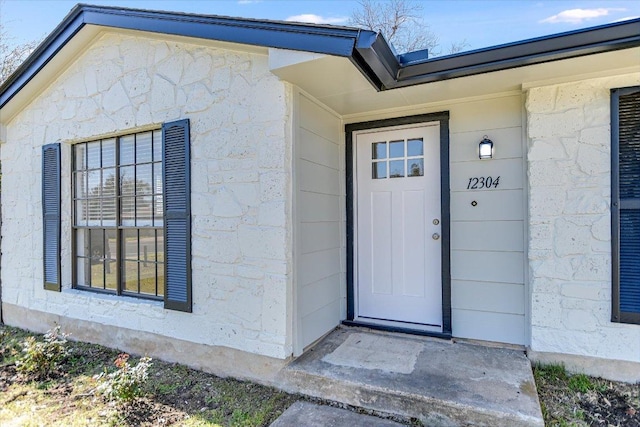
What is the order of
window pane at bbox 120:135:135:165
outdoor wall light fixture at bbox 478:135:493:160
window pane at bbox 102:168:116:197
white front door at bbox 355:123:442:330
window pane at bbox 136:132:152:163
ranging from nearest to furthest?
outdoor wall light fixture at bbox 478:135:493:160
white front door at bbox 355:123:442:330
window pane at bbox 136:132:152:163
window pane at bbox 120:135:135:165
window pane at bbox 102:168:116:197

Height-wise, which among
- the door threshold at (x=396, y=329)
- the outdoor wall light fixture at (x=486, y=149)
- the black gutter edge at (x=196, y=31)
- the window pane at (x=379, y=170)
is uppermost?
the black gutter edge at (x=196, y=31)

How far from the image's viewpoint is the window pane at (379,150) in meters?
3.84

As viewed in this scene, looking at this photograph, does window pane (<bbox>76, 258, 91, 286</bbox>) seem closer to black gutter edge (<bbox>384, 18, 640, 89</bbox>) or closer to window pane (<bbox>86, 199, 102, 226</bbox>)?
window pane (<bbox>86, 199, 102, 226</bbox>)

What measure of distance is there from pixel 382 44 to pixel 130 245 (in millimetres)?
3283

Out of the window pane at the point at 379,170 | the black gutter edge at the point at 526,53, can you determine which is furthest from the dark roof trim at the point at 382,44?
the window pane at the point at 379,170

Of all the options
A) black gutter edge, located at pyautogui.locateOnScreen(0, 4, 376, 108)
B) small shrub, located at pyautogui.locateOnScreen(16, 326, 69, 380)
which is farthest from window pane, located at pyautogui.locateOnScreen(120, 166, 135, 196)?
small shrub, located at pyautogui.locateOnScreen(16, 326, 69, 380)

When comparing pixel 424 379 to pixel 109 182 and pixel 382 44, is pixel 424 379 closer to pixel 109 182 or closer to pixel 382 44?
pixel 382 44

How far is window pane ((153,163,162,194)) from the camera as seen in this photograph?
3.75m

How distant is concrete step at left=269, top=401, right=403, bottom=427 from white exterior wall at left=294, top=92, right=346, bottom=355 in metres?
0.52

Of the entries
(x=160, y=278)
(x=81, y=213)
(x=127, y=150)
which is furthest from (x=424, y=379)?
(x=81, y=213)

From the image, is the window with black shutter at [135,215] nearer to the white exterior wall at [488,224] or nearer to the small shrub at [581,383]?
the white exterior wall at [488,224]

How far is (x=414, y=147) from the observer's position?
3.70 m

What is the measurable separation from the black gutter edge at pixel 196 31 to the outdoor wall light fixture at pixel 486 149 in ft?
5.06

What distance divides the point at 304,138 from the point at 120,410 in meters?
2.60
